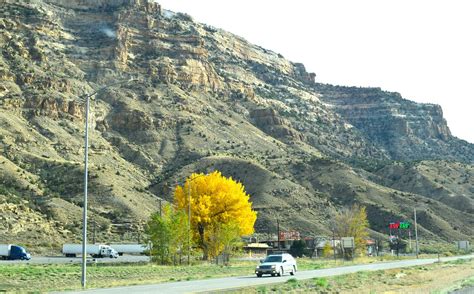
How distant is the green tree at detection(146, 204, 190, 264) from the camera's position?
200ft

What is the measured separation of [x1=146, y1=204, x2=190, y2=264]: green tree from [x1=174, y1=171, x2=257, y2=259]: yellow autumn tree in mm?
7300

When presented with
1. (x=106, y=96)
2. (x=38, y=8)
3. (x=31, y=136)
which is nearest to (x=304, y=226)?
(x=31, y=136)

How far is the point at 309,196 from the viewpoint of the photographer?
123188mm

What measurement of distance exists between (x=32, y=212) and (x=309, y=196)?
55013mm

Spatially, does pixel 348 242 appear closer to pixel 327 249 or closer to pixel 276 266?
pixel 327 249

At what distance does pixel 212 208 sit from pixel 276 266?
1102 inches

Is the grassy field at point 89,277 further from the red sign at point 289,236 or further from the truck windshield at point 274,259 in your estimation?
the red sign at point 289,236

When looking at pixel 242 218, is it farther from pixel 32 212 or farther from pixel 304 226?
pixel 304 226

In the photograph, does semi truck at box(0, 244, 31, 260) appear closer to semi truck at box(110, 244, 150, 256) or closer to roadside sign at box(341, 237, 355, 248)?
semi truck at box(110, 244, 150, 256)

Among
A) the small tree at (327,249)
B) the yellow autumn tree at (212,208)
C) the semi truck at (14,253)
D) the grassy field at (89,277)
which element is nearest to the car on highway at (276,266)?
the grassy field at (89,277)

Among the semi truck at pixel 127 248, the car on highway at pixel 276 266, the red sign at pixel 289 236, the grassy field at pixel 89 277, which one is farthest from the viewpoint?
the red sign at pixel 289 236

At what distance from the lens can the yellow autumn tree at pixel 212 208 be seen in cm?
7081

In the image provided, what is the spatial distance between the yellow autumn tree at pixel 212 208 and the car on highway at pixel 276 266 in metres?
22.3

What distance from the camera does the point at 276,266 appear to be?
44.8 metres
